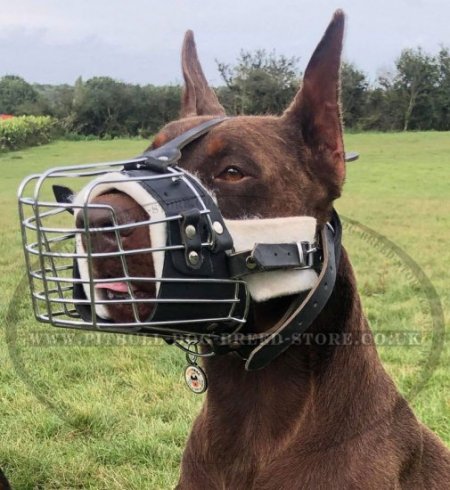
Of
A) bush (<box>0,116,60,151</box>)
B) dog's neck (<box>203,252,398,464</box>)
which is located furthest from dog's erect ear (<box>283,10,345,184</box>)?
bush (<box>0,116,60,151</box>)

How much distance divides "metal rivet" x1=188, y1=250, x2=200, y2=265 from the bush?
29.9m

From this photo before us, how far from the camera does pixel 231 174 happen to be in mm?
1864

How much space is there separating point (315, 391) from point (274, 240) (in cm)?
47

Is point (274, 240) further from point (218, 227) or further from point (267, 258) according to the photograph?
point (218, 227)

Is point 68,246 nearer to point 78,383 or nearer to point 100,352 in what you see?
point 78,383

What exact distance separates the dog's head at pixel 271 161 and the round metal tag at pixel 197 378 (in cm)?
43

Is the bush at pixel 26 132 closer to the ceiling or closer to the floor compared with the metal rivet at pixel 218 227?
closer to the floor

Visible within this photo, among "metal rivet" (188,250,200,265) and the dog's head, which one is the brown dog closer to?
the dog's head

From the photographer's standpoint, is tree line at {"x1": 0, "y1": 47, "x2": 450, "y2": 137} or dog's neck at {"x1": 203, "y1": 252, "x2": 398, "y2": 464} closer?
dog's neck at {"x1": 203, "y1": 252, "x2": 398, "y2": 464}

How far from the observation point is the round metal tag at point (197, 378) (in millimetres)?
2180

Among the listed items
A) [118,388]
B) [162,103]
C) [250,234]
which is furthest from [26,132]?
[250,234]

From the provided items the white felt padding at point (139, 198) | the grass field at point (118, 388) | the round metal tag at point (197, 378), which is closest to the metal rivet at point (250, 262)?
the white felt padding at point (139, 198)

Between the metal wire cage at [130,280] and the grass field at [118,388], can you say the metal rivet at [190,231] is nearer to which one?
the metal wire cage at [130,280]

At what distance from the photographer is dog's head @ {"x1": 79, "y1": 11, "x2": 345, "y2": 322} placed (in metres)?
1.77
